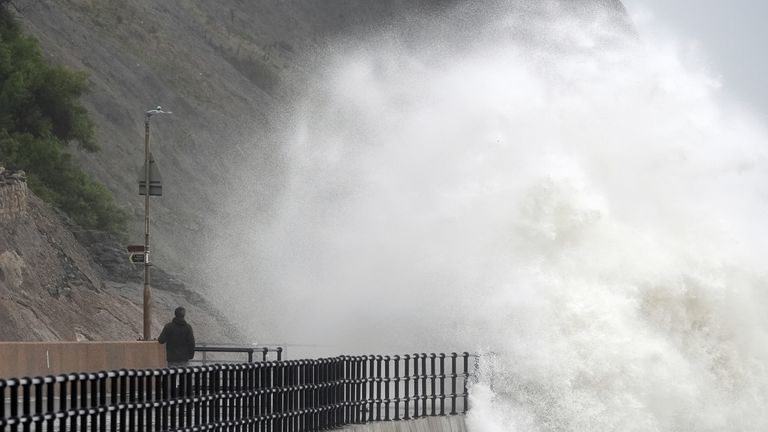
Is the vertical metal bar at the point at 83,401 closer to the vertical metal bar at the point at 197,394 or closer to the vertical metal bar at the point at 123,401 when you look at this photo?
the vertical metal bar at the point at 123,401

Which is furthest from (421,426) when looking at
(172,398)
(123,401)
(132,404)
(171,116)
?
(171,116)

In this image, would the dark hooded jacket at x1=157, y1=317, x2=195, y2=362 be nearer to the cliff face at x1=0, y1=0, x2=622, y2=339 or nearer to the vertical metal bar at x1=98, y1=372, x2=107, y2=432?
the vertical metal bar at x1=98, y1=372, x2=107, y2=432

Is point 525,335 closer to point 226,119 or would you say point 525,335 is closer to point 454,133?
point 454,133

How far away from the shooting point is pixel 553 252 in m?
Result: 32.9

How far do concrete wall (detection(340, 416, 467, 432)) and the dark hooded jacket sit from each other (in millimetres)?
4842

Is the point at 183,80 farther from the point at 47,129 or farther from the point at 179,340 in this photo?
the point at 179,340

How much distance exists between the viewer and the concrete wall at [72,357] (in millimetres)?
25578

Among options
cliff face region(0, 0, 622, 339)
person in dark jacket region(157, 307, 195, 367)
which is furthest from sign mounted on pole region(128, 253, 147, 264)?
person in dark jacket region(157, 307, 195, 367)

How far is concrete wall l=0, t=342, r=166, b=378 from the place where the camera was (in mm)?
25578

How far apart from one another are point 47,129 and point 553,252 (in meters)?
41.9

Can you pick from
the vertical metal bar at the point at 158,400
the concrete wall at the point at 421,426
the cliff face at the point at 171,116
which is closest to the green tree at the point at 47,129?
the cliff face at the point at 171,116

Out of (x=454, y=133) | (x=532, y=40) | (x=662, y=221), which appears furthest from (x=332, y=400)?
(x=532, y=40)

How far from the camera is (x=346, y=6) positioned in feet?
393

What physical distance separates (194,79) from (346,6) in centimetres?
2808
